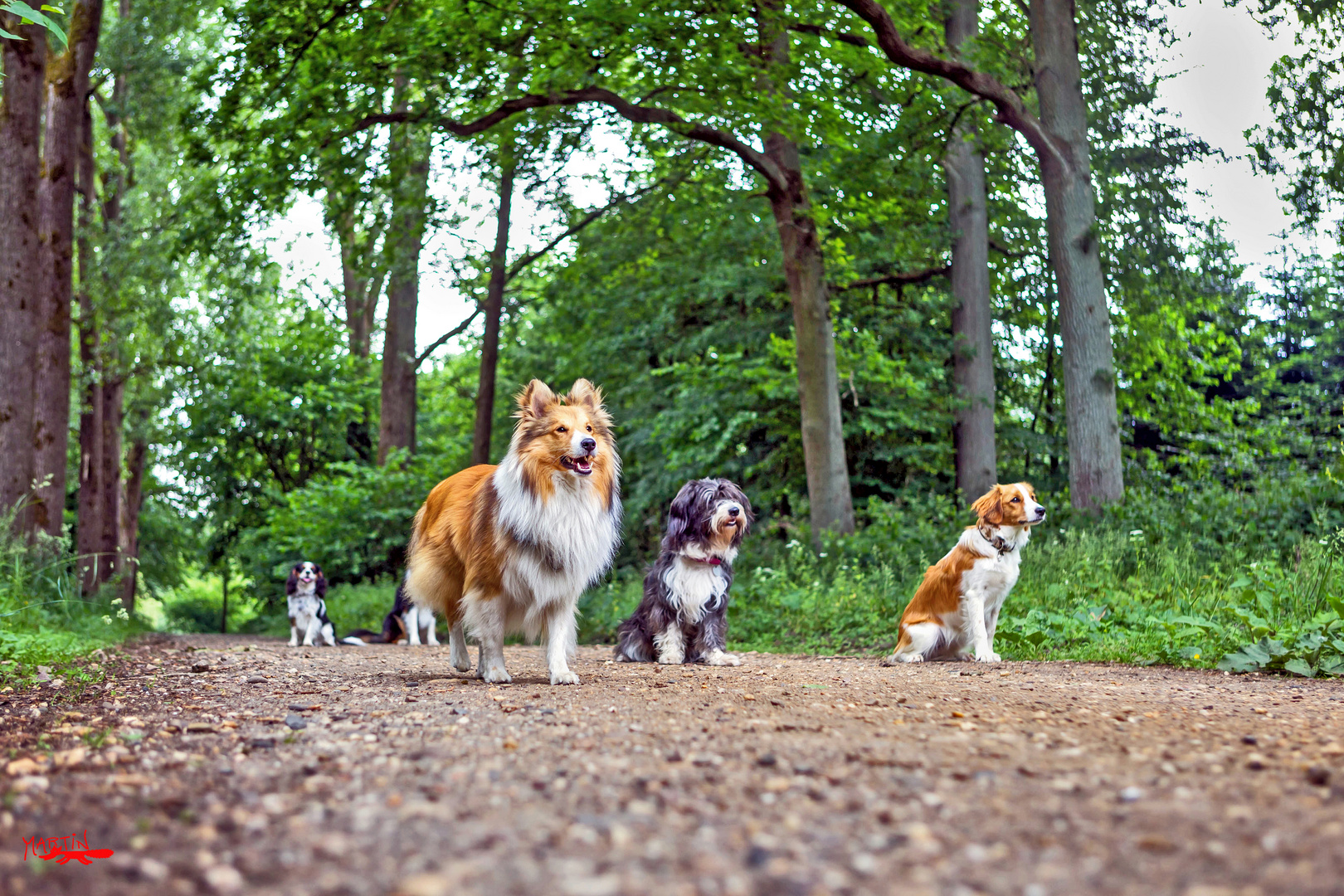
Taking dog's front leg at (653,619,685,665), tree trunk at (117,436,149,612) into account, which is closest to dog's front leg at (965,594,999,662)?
dog's front leg at (653,619,685,665)

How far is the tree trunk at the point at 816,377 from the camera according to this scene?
14211mm

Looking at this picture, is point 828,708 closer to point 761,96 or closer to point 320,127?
point 761,96

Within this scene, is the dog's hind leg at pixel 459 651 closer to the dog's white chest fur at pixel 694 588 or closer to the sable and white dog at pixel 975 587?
the dog's white chest fur at pixel 694 588

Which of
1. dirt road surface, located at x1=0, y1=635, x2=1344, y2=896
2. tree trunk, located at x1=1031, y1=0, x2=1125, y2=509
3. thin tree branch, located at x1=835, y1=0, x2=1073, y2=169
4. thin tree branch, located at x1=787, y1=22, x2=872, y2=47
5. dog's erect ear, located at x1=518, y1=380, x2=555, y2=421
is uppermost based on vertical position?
thin tree branch, located at x1=787, y1=22, x2=872, y2=47

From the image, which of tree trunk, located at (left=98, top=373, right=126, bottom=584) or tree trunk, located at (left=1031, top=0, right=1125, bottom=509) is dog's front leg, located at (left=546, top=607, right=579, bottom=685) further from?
tree trunk, located at (left=98, top=373, right=126, bottom=584)

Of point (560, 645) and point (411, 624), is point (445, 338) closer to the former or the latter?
point (411, 624)

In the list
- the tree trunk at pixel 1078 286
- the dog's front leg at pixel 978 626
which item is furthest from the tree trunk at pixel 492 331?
the dog's front leg at pixel 978 626

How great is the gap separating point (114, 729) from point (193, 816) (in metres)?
1.98

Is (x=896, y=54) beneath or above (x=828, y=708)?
above

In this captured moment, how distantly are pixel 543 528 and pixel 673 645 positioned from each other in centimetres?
247

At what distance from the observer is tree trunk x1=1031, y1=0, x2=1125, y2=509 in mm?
12398

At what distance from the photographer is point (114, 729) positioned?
4.43 metres

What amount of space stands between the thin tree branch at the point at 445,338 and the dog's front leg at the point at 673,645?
1474 cm

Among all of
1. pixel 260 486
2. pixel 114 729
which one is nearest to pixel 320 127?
pixel 114 729
